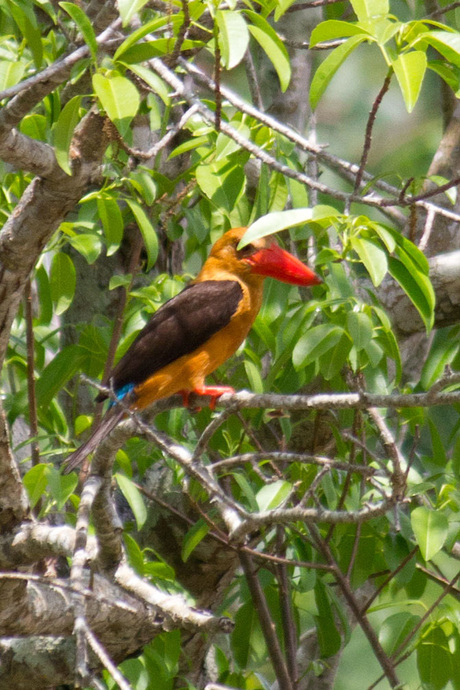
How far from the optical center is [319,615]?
308 cm

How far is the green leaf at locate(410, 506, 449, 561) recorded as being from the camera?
92.2 inches

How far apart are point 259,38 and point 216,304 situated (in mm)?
1496

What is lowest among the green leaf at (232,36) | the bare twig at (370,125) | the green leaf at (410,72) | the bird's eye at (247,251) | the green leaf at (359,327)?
the bird's eye at (247,251)

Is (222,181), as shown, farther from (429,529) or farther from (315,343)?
(429,529)

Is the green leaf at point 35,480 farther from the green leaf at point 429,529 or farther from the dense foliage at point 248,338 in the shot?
the green leaf at point 429,529

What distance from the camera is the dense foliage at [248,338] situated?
6.81 ft

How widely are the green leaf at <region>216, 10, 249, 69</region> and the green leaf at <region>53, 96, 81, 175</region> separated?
392mm

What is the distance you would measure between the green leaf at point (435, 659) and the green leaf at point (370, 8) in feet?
6.06

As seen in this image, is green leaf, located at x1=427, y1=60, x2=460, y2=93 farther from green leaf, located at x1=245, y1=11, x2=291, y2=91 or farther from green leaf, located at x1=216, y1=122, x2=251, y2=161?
green leaf, located at x1=216, y1=122, x2=251, y2=161

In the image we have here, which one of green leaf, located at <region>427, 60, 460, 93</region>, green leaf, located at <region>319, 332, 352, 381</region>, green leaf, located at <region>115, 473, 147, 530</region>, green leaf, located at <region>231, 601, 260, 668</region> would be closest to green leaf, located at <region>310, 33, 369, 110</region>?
green leaf, located at <region>427, 60, 460, 93</region>

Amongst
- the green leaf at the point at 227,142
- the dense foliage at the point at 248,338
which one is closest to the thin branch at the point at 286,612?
the dense foliage at the point at 248,338

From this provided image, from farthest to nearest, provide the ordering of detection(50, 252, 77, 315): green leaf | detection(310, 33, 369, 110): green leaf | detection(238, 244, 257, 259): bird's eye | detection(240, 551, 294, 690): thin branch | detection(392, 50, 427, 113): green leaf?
detection(238, 244, 257, 259): bird's eye → detection(240, 551, 294, 690): thin branch → detection(50, 252, 77, 315): green leaf → detection(310, 33, 369, 110): green leaf → detection(392, 50, 427, 113): green leaf

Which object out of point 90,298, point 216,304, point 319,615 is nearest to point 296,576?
point 319,615

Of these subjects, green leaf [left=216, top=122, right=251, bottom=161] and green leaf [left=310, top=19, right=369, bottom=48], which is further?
green leaf [left=216, top=122, right=251, bottom=161]
